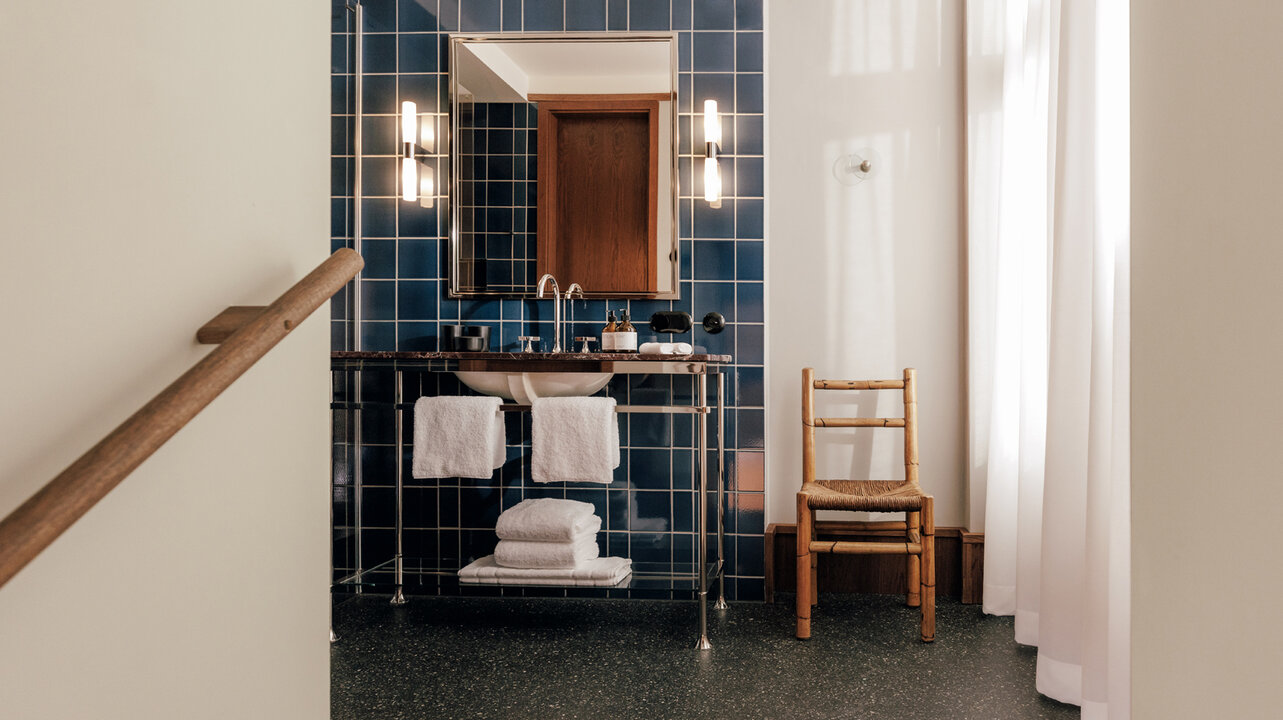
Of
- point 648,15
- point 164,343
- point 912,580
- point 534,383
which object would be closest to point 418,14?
point 648,15

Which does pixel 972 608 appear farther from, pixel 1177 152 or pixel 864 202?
pixel 1177 152

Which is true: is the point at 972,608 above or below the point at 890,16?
below

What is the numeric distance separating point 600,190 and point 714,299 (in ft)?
1.82

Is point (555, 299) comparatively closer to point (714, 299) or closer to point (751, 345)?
point (714, 299)

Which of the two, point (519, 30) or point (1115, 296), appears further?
point (519, 30)

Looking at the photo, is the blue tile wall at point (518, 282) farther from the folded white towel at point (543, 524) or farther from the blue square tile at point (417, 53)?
the folded white towel at point (543, 524)

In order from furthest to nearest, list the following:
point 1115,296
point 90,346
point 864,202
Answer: point 864,202 → point 1115,296 → point 90,346

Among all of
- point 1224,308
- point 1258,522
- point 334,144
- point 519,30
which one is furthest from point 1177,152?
point 334,144

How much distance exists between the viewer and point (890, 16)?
2791mm

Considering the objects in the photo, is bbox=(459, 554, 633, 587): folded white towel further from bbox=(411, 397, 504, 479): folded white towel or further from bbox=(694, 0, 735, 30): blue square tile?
Result: bbox=(694, 0, 735, 30): blue square tile

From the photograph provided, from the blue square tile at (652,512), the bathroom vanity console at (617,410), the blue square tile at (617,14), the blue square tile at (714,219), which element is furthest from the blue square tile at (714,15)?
the blue square tile at (652,512)

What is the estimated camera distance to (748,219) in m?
2.78

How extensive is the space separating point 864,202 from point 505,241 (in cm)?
126

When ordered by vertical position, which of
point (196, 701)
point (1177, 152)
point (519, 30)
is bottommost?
point (196, 701)
